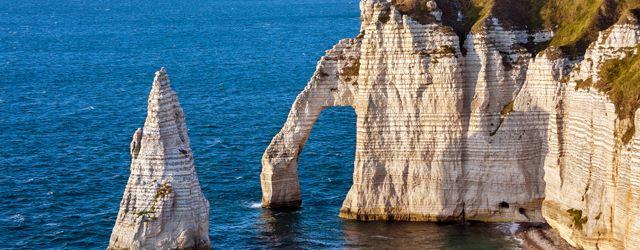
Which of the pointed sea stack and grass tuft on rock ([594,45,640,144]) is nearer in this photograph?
grass tuft on rock ([594,45,640,144])

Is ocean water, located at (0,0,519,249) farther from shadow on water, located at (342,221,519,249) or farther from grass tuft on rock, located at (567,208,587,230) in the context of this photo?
grass tuft on rock, located at (567,208,587,230)

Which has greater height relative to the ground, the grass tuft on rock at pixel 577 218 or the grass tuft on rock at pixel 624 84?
the grass tuft on rock at pixel 624 84

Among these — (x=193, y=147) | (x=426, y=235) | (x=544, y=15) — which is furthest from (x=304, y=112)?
(x=193, y=147)

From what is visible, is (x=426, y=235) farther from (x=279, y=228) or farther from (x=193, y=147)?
(x=193, y=147)

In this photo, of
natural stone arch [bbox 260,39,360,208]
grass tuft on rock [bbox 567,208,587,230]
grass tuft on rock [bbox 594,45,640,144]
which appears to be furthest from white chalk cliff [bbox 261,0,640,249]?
grass tuft on rock [bbox 594,45,640,144]

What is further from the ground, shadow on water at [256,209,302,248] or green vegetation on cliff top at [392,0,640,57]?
green vegetation on cliff top at [392,0,640,57]

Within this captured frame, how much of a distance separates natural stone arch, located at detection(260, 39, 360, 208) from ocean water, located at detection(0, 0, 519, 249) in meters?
1.53

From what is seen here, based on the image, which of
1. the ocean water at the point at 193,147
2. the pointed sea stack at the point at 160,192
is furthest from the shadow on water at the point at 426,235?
the pointed sea stack at the point at 160,192

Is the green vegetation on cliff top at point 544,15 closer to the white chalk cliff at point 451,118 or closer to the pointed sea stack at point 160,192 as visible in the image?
the white chalk cliff at point 451,118

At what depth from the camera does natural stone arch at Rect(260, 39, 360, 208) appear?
2980 inches

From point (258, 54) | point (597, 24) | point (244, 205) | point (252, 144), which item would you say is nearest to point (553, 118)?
point (597, 24)

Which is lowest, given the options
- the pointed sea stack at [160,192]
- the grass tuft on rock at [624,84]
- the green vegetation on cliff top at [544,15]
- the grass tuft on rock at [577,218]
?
the grass tuft on rock at [577,218]

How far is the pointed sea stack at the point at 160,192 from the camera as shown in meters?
64.5

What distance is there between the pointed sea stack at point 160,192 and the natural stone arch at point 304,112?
12.2 m
